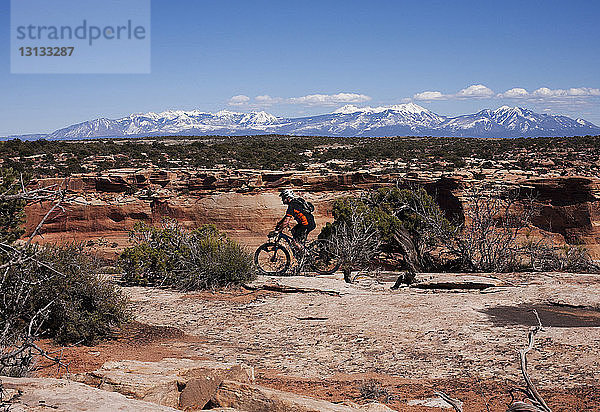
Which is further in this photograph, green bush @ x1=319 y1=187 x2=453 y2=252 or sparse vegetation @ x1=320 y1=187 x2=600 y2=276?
green bush @ x1=319 y1=187 x2=453 y2=252

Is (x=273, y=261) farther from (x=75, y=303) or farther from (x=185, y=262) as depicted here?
(x=75, y=303)

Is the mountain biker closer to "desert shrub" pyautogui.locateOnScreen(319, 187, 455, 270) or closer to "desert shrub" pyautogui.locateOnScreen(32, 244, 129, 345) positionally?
"desert shrub" pyautogui.locateOnScreen(319, 187, 455, 270)

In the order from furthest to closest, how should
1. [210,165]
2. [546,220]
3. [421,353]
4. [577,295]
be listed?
[210,165], [546,220], [577,295], [421,353]

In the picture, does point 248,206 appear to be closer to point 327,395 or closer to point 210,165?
point 210,165

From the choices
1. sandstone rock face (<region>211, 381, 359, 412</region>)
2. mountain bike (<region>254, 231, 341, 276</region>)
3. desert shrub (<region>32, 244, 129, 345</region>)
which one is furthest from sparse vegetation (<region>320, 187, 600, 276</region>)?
sandstone rock face (<region>211, 381, 359, 412</region>)

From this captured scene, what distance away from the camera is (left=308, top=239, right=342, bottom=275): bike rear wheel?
12117 mm

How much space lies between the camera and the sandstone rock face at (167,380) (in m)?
4.23

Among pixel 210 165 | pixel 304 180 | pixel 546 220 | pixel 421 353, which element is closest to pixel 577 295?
pixel 421 353

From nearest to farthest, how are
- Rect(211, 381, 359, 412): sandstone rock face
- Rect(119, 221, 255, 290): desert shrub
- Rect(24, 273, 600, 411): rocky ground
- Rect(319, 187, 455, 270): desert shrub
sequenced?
Rect(211, 381, 359, 412): sandstone rock face → Rect(24, 273, 600, 411): rocky ground → Rect(119, 221, 255, 290): desert shrub → Rect(319, 187, 455, 270): desert shrub

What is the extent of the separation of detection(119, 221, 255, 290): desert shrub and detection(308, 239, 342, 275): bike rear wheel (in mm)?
1797

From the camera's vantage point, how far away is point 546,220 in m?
18.5

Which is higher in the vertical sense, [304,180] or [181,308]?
[304,180]

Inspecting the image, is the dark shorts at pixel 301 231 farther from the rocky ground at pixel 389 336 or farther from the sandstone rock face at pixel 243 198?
the sandstone rock face at pixel 243 198

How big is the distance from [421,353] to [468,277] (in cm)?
423
